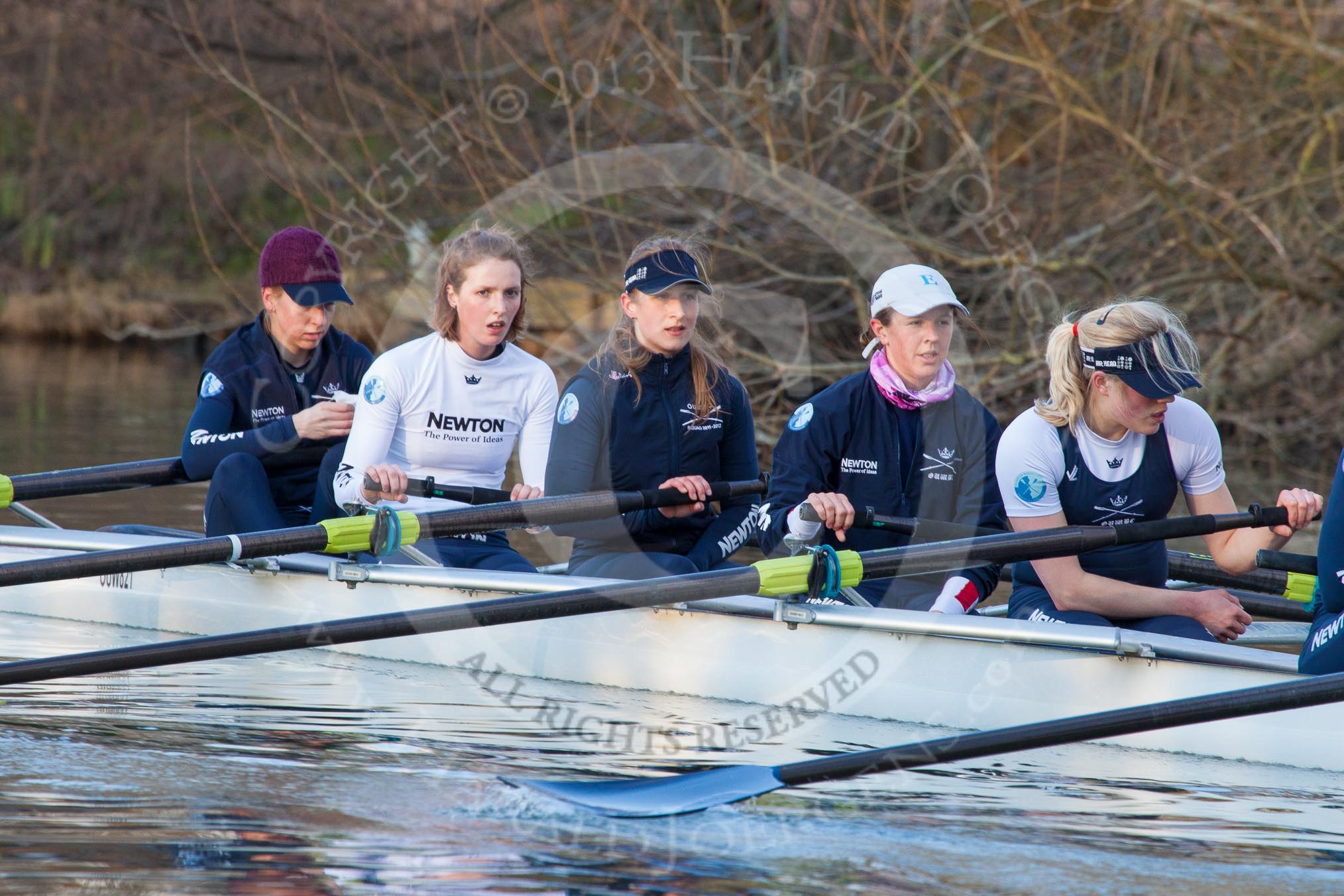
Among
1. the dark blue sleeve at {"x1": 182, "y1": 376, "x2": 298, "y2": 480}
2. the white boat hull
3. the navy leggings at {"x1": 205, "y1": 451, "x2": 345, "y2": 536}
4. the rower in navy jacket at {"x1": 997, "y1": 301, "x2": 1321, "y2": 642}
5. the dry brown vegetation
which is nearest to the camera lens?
the white boat hull

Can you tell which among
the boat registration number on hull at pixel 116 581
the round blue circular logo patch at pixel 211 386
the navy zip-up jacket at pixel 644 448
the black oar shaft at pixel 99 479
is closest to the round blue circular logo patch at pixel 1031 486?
the navy zip-up jacket at pixel 644 448

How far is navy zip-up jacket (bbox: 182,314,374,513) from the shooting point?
5.13 m

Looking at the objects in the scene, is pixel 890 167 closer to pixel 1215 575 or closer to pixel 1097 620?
pixel 1215 575

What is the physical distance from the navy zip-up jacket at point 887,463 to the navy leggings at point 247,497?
1.53 meters

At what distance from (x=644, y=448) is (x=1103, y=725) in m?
1.95

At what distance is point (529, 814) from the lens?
3.45 m

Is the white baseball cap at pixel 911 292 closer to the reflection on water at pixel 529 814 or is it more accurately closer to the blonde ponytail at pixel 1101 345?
the blonde ponytail at pixel 1101 345

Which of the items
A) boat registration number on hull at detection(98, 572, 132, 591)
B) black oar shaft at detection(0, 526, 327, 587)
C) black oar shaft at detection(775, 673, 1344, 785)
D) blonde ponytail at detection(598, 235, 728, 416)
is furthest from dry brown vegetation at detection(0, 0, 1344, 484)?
black oar shaft at detection(775, 673, 1344, 785)

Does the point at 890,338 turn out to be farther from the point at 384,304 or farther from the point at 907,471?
the point at 384,304

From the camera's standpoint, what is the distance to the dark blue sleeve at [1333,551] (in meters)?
3.47

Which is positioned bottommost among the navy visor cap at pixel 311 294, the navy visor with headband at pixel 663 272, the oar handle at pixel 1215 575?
the oar handle at pixel 1215 575

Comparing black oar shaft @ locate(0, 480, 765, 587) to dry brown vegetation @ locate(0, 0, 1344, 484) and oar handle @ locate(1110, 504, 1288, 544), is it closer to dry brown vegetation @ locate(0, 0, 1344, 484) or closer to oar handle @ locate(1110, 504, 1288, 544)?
oar handle @ locate(1110, 504, 1288, 544)

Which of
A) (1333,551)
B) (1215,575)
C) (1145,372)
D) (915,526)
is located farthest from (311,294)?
(1333,551)

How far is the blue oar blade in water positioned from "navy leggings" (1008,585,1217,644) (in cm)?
97
